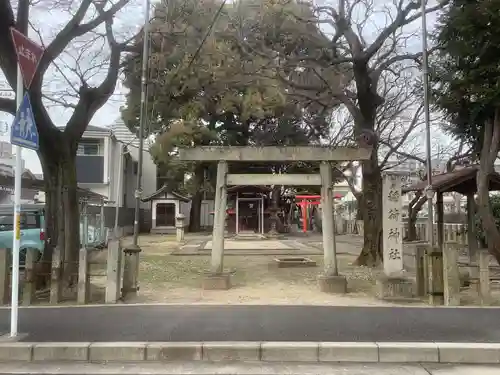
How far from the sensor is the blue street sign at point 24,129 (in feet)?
21.0

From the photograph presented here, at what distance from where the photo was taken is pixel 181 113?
98.6 feet

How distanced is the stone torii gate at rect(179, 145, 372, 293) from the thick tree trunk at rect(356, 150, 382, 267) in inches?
166

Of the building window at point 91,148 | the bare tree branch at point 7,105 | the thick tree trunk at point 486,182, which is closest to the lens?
the bare tree branch at point 7,105

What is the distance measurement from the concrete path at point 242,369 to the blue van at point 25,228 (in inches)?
343

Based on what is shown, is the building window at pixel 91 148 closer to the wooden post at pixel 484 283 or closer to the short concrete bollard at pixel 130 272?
the short concrete bollard at pixel 130 272

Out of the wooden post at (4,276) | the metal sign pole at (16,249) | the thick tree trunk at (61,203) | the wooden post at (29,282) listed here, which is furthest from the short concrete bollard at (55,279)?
the metal sign pole at (16,249)

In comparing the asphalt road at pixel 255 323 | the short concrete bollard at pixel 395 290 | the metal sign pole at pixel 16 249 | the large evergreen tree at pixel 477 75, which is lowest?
the asphalt road at pixel 255 323

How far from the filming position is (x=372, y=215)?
15016 millimetres

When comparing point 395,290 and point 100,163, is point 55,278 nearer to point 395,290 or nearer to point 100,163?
point 395,290

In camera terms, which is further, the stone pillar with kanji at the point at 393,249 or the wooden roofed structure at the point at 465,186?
the wooden roofed structure at the point at 465,186

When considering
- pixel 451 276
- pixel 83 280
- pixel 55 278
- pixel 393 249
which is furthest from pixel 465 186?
pixel 55 278

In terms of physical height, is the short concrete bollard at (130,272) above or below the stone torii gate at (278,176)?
below

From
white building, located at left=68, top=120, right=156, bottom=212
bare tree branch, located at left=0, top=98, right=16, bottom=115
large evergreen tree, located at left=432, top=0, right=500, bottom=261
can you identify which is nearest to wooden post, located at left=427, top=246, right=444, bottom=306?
large evergreen tree, located at left=432, top=0, right=500, bottom=261

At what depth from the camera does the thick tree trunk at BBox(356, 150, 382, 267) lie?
49.2 ft
